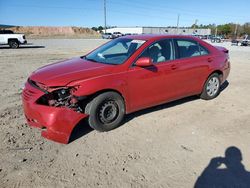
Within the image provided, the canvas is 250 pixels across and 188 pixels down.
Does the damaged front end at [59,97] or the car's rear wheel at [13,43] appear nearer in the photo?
the damaged front end at [59,97]

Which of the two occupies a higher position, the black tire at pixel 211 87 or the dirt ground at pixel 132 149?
the black tire at pixel 211 87

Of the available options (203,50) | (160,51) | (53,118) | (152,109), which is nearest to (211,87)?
(203,50)

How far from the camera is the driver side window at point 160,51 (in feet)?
14.7

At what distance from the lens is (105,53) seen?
496 cm

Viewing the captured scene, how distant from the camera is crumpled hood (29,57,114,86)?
3.65 meters

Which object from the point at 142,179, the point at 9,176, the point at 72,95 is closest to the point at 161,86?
the point at 72,95

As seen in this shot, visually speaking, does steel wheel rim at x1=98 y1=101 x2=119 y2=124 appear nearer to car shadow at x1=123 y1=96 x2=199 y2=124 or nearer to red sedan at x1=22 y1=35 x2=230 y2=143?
red sedan at x1=22 y1=35 x2=230 y2=143

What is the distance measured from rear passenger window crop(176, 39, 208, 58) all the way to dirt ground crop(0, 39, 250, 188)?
1227 millimetres

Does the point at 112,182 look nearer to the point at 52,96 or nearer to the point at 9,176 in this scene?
the point at 9,176

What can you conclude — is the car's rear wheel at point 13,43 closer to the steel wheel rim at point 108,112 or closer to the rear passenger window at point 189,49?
the rear passenger window at point 189,49

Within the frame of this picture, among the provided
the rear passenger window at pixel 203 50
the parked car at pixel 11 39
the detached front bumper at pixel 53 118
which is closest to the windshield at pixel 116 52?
the detached front bumper at pixel 53 118

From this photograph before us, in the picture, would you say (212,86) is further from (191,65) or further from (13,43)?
(13,43)

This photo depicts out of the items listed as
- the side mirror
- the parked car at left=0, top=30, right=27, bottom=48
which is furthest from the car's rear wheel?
the side mirror

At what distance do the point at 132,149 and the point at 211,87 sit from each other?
3174 millimetres
